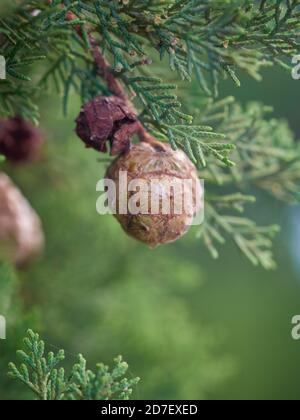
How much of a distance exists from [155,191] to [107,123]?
0.44ft

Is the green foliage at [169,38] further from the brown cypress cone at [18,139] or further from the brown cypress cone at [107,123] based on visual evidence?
the brown cypress cone at [18,139]

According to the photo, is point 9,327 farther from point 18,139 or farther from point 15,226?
point 18,139

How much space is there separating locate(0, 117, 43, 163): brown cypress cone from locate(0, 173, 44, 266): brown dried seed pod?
0.06 metres

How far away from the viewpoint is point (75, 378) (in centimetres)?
92

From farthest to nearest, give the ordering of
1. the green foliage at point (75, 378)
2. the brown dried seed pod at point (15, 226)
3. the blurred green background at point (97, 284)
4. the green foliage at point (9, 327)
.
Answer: the blurred green background at point (97, 284)
the brown dried seed pod at point (15, 226)
the green foliage at point (9, 327)
the green foliage at point (75, 378)

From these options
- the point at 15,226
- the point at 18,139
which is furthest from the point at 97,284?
the point at 18,139

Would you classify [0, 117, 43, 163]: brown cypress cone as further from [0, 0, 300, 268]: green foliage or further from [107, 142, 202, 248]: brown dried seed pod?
[107, 142, 202, 248]: brown dried seed pod

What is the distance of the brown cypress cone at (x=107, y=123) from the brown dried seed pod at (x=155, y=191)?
0.02 m

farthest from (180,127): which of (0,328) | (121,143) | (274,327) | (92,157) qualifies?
(274,327)

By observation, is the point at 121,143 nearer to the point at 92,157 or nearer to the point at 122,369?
the point at 122,369

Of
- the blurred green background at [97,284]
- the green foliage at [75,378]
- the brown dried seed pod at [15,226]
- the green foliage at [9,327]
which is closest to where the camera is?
the green foliage at [75,378]

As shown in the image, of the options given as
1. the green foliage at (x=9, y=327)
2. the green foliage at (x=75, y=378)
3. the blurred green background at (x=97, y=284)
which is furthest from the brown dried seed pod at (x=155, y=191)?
the blurred green background at (x=97, y=284)

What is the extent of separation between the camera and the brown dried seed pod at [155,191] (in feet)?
3.13

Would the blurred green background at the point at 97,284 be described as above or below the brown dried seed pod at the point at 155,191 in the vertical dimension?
above
